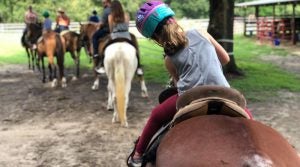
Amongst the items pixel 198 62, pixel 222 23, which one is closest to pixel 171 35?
pixel 198 62

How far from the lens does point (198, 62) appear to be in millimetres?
3086

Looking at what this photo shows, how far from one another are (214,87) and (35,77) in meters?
13.0

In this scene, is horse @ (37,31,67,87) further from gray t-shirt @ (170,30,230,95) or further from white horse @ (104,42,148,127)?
gray t-shirt @ (170,30,230,95)

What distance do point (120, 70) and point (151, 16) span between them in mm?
5131

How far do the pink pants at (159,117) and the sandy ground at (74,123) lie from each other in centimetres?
282

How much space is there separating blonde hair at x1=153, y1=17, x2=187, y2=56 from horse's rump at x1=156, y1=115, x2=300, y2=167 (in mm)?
582

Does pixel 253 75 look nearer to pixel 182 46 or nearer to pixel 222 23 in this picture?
pixel 222 23

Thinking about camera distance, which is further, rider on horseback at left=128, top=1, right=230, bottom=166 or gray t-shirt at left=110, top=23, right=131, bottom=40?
gray t-shirt at left=110, top=23, right=131, bottom=40

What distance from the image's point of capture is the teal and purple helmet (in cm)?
301

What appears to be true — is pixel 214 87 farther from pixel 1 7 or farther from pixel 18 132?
pixel 1 7

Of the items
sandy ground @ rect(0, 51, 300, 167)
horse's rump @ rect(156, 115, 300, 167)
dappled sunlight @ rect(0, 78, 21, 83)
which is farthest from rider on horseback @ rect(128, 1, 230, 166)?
dappled sunlight @ rect(0, 78, 21, 83)

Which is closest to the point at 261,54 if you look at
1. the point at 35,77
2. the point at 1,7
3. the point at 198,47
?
the point at 35,77

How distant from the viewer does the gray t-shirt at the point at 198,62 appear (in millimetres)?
3080

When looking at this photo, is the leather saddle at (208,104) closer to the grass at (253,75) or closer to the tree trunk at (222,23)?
the grass at (253,75)
